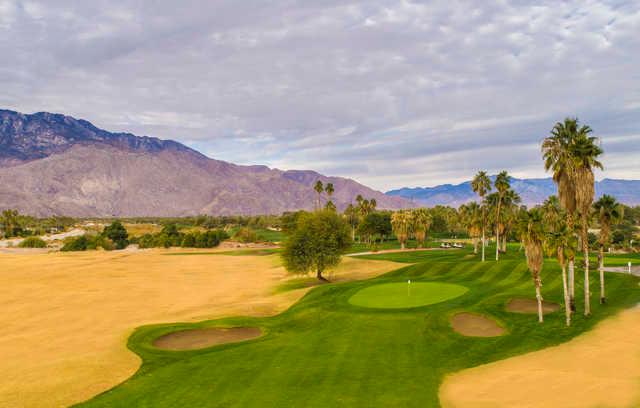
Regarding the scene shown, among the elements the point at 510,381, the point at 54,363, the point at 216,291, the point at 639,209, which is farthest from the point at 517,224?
the point at 639,209

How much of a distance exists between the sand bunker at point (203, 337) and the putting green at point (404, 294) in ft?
35.7

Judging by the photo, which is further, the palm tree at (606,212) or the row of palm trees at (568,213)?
the palm tree at (606,212)

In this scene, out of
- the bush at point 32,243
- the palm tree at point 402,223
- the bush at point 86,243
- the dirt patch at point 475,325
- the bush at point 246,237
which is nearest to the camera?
the dirt patch at point 475,325

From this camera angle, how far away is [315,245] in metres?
65.8

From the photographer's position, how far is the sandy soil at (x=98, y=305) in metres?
25.8

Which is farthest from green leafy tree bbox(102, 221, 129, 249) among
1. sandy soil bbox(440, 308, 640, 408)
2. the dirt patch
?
sandy soil bbox(440, 308, 640, 408)

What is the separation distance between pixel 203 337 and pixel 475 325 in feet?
68.7

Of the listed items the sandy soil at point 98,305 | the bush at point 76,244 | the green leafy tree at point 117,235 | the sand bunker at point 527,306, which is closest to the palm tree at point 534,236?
the sand bunker at point 527,306

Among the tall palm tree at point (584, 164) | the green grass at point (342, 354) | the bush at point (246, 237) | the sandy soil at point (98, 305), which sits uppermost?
the tall palm tree at point (584, 164)

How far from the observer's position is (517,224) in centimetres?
3216

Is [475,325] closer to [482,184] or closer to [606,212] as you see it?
[606,212]

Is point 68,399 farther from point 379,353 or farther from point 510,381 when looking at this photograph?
point 510,381

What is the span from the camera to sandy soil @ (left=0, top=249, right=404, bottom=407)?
84.6ft

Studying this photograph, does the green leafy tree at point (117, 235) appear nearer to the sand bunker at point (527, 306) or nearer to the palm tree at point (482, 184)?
the palm tree at point (482, 184)
